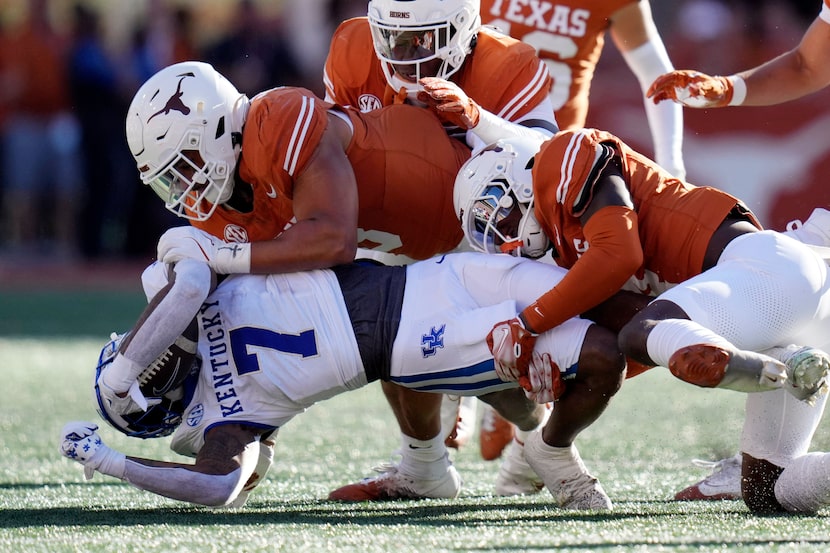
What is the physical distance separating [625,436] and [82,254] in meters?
7.59

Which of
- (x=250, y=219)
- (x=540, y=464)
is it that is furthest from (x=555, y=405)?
(x=250, y=219)

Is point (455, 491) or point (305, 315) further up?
point (305, 315)

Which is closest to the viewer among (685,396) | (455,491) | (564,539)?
(564,539)

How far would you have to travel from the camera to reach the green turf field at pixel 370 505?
3.28 metres

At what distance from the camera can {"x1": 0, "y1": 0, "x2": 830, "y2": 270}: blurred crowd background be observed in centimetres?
1009

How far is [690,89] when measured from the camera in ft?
14.6

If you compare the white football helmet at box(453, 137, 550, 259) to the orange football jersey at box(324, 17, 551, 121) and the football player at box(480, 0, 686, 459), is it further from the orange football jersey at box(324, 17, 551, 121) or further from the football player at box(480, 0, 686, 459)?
the football player at box(480, 0, 686, 459)

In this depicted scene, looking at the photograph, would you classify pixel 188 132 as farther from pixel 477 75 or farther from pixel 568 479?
pixel 568 479

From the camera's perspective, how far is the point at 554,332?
376 cm

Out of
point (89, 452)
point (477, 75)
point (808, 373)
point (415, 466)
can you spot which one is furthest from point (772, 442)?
point (89, 452)

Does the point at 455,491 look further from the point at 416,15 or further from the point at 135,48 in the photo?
the point at 135,48

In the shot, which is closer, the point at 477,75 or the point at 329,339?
the point at 329,339

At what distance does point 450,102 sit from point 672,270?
33.8 inches

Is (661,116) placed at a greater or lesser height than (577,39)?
lesser
